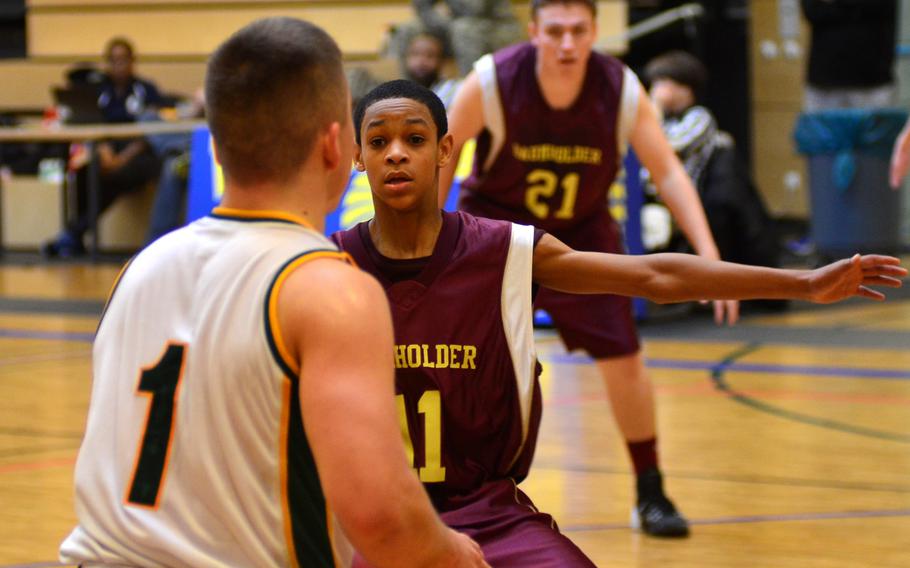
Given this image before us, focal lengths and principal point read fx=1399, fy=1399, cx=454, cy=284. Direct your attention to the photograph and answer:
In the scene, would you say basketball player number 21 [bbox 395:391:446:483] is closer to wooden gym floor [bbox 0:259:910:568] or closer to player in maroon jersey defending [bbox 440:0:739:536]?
wooden gym floor [bbox 0:259:910:568]

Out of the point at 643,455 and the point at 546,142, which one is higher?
the point at 546,142

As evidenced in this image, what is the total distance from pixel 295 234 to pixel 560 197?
251 cm

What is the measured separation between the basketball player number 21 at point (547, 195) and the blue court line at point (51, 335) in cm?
443

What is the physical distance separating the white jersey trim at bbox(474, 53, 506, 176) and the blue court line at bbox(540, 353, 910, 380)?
2399mm

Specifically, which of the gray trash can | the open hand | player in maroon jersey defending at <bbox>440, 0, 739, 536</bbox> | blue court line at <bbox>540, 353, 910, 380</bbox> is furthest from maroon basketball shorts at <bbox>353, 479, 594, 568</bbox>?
the gray trash can

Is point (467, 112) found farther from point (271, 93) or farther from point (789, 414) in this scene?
point (271, 93)

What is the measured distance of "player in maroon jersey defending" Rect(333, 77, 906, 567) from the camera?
256cm

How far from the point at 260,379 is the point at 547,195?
2.59 metres

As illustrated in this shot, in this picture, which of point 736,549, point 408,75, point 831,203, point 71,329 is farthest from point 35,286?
point 736,549

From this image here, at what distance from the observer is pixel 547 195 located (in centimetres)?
420

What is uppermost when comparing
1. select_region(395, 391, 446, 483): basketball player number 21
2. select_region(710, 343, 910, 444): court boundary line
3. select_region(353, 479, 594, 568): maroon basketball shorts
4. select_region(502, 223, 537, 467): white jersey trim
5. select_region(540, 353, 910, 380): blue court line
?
select_region(502, 223, 537, 467): white jersey trim

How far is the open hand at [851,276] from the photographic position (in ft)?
8.18

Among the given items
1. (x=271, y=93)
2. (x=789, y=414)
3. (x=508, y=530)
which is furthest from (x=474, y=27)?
(x=271, y=93)

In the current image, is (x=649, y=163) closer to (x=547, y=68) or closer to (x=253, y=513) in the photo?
(x=547, y=68)
